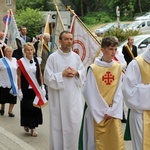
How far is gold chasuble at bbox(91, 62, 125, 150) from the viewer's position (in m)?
5.59

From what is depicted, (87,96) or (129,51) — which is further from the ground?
(87,96)

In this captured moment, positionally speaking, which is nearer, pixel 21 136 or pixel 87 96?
pixel 87 96

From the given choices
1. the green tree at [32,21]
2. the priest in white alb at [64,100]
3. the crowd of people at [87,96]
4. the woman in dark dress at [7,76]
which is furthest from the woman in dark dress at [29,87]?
the green tree at [32,21]

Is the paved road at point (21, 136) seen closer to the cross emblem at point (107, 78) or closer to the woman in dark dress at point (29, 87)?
the woman in dark dress at point (29, 87)

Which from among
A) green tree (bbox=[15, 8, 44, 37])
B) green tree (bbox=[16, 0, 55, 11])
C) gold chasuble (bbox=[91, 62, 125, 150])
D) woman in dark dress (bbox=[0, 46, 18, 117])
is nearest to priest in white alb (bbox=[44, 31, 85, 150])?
gold chasuble (bbox=[91, 62, 125, 150])

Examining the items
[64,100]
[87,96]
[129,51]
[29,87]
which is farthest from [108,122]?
[129,51]

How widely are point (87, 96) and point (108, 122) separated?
409mm

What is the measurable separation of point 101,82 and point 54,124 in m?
1.29

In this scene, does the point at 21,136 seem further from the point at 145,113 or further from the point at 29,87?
the point at 145,113

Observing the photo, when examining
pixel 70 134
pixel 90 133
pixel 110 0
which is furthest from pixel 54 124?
pixel 110 0

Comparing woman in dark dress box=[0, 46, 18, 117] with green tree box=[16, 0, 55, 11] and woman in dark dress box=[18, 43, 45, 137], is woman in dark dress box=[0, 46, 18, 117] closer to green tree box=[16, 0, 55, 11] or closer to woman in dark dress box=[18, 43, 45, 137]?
woman in dark dress box=[18, 43, 45, 137]

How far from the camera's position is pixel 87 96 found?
5656mm

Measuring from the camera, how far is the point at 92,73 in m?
5.62

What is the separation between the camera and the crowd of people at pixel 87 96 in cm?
505
